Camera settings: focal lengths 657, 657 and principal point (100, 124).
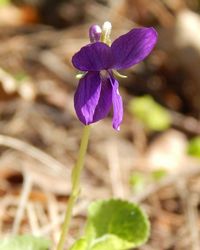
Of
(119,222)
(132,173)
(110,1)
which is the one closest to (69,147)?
(132,173)

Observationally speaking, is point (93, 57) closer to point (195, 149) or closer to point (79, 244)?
point (79, 244)

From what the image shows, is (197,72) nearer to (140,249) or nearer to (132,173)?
(132,173)

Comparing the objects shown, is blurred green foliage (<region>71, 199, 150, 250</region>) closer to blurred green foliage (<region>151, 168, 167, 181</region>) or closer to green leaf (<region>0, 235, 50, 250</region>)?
green leaf (<region>0, 235, 50, 250</region>)

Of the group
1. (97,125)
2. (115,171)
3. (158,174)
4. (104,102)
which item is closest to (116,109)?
(104,102)

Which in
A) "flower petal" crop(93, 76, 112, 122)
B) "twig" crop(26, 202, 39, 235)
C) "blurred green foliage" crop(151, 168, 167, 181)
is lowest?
"twig" crop(26, 202, 39, 235)

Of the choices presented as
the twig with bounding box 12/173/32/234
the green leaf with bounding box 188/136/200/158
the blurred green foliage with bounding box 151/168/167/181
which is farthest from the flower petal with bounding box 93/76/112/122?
the green leaf with bounding box 188/136/200/158

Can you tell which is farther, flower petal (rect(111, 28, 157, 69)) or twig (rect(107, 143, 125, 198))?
twig (rect(107, 143, 125, 198))
